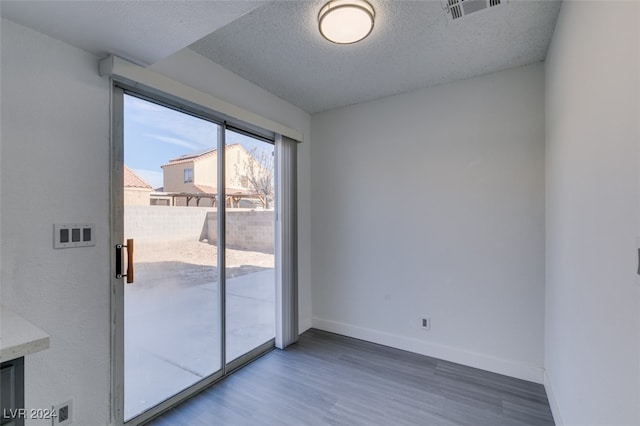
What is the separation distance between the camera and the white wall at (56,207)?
1422 mm

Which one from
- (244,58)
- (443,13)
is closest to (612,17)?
(443,13)

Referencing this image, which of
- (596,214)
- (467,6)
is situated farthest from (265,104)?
(596,214)

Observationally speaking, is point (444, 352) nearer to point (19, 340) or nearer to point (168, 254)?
point (168, 254)

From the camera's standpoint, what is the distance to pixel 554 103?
202 cm

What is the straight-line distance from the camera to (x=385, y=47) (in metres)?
2.17

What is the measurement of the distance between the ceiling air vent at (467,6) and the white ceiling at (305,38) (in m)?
0.05

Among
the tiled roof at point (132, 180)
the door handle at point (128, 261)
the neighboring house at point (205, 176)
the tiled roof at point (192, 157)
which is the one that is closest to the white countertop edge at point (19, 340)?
the door handle at point (128, 261)

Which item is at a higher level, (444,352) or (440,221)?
(440,221)

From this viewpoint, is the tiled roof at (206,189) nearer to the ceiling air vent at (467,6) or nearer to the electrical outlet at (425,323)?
the ceiling air vent at (467,6)

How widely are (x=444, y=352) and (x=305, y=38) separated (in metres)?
3.03

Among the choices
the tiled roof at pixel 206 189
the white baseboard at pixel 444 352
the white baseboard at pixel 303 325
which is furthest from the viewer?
the white baseboard at pixel 303 325

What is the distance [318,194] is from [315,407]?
87.4 inches

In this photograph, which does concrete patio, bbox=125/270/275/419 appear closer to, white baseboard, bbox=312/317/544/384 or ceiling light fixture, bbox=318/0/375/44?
white baseboard, bbox=312/317/544/384

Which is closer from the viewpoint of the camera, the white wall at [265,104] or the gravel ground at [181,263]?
the gravel ground at [181,263]
